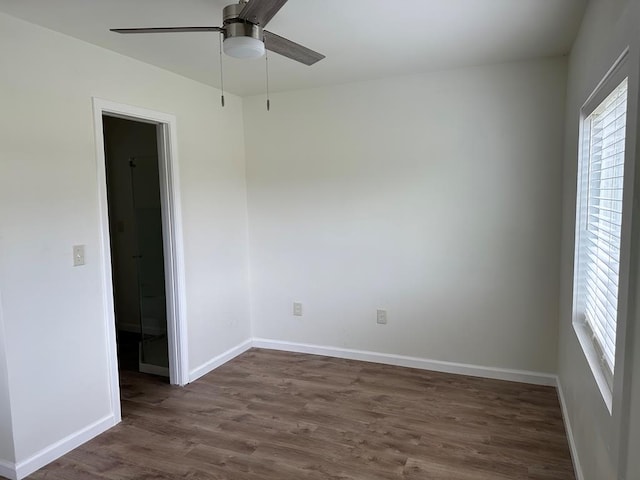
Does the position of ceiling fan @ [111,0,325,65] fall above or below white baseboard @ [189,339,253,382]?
above

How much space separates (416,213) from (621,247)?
2.23 meters

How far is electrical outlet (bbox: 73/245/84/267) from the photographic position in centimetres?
260

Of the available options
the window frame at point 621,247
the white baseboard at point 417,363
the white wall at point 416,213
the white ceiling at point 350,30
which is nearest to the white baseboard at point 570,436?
the white baseboard at point 417,363

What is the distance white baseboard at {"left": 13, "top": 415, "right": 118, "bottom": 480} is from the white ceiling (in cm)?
237

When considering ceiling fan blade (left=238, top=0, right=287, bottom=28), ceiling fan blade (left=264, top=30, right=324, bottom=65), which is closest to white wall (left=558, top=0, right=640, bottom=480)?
ceiling fan blade (left=238, top=0, right=287, bottom=28)

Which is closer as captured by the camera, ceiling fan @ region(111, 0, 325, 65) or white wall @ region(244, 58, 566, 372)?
ceiling fan @ region(111, 0, 325, 65)

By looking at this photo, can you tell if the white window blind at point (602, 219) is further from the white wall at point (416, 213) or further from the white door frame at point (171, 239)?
the white door frame at point (171, 239)

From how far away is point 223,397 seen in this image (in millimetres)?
3266

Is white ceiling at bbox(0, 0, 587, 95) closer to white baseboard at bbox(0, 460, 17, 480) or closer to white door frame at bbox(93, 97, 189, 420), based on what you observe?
white door frame at bbox(93, 97, 189, 420)

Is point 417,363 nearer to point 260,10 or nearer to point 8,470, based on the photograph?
point 8,470

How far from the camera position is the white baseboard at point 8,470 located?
7.61 ft

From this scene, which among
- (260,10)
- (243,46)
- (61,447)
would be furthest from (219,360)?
(260,10)

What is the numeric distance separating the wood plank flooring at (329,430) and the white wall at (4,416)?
0.19m

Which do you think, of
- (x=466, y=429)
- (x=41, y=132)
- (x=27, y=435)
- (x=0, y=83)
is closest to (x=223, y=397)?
(x=27, y=435)
